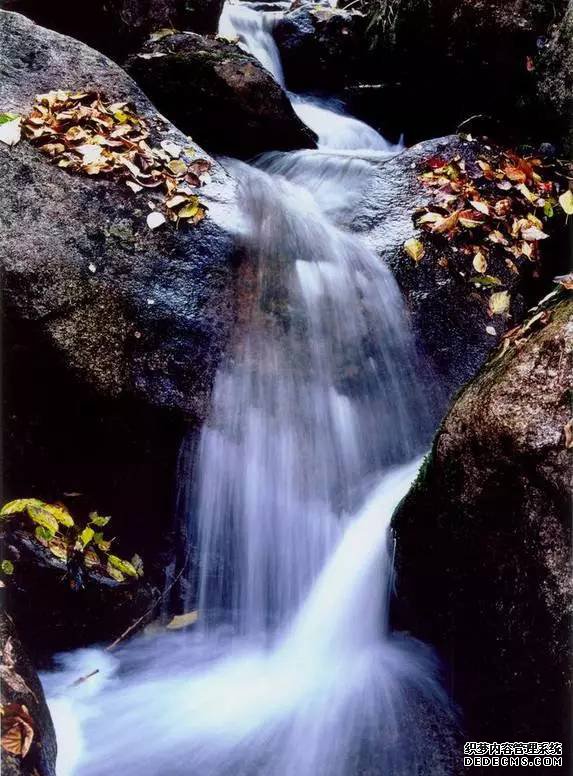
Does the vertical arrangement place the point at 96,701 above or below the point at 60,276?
below

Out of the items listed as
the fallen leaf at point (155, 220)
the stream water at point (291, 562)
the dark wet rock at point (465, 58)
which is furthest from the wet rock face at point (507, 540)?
the dark wet rock at point (465, 58)

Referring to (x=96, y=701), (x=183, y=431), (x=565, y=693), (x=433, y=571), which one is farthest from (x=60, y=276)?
(x=565, y=693)

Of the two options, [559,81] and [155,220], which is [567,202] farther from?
[155,220]

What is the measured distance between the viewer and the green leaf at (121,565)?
348 centimetres

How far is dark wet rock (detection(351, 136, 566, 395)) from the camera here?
4422 mm

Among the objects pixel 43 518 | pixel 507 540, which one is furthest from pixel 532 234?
pixel 43 518

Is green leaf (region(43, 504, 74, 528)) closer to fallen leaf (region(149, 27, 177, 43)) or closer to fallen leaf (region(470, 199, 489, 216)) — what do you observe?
fallen leaf (region(470, 199, 489, 216))

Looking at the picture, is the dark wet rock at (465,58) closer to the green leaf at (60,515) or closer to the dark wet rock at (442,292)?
the dark wet rock at (442,292)

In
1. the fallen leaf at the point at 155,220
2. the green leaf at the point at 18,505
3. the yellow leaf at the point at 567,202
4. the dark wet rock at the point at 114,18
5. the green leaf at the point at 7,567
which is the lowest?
the green leaf at the point at 7,567

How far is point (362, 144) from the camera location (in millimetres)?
7312

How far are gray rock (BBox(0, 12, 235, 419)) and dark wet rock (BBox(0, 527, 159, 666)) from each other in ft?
3.11

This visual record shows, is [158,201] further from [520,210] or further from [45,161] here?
[520,210]

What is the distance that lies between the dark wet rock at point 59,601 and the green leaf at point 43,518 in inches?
3.4

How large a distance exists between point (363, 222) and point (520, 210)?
132 centimetres
